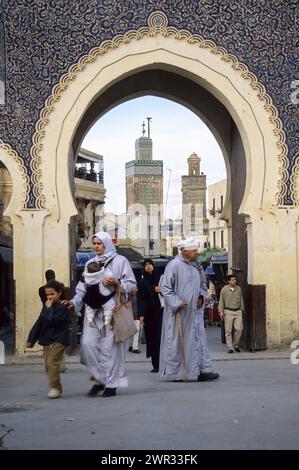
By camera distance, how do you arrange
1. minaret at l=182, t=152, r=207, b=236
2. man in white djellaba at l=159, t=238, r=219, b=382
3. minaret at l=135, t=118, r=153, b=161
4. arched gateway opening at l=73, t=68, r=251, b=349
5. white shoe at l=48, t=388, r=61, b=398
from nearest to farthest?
white shoe at l=48, t=388, r=61, b=398 → man in white djellaba at l=159, t=238, r=219, b=382 → arched gateway opening at l=73, t=68, r=251, b=349 → minaret at l=182, t=152, r=207, b=236 → minaret at l=135, t=118, r=153, b=161

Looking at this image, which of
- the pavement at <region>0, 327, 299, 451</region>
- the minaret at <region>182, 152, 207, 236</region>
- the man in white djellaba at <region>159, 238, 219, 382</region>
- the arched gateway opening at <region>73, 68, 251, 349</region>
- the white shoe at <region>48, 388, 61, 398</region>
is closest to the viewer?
the pavement at <region>0, 327, 299, 451</region>

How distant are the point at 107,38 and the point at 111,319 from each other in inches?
224

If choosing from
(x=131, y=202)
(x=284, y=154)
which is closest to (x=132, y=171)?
(x=131, y=202)

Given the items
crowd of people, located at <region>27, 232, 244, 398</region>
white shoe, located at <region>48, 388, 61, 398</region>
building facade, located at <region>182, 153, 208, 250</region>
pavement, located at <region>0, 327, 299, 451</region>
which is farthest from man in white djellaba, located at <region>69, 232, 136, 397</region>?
building facade, located at <region>182, 153, 208, 250</region>

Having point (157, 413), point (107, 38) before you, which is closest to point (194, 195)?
point (107, 38)

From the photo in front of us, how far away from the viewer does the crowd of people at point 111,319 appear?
893 cm

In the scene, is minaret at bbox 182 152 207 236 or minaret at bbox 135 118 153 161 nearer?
minaret at bbox 182 152 207 236

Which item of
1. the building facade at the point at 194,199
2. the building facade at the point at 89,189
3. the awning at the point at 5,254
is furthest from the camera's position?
the building facade at the point at 194,199

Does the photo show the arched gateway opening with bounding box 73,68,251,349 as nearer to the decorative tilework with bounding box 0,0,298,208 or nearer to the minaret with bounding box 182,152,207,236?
the decorative tilework with bounding box 0,0,298,208

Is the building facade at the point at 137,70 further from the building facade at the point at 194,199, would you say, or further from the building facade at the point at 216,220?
the building facade at the point at 194,199

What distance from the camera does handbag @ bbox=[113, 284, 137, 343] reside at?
898 cm

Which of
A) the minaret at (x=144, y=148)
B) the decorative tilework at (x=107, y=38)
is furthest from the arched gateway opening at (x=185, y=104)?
the minaret at (x=144, y=148)

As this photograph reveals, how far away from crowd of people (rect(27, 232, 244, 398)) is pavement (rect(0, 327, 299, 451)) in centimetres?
25

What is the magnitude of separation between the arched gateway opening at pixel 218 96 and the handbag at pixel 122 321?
14.1ft
